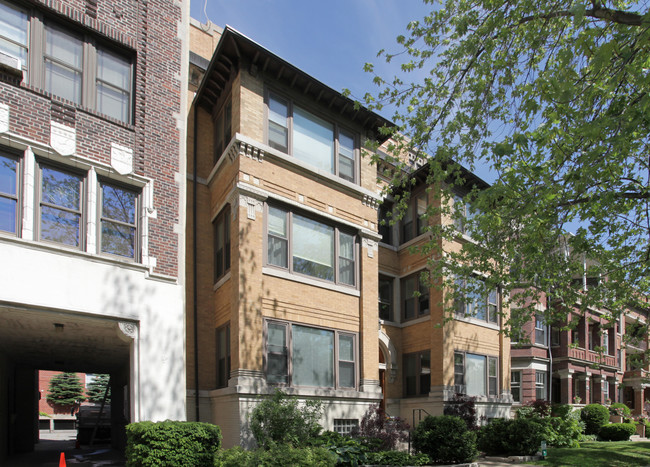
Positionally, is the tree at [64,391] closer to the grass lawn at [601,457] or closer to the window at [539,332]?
the window at [539,332]

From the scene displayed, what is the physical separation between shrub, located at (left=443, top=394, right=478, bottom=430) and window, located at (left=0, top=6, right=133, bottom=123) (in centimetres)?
1502

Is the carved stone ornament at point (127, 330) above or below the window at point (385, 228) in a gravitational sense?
below

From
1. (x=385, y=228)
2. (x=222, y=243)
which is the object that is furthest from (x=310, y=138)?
(x=385, y=228)

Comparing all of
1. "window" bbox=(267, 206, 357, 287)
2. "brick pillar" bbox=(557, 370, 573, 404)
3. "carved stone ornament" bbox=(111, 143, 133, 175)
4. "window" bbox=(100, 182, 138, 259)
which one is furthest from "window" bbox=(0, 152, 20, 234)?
"brick pillar" bbox=(557, 370, 573, 404)

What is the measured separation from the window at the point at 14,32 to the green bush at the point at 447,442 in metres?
13.6

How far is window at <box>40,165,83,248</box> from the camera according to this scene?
10.6 metres

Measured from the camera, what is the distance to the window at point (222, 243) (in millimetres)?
15977

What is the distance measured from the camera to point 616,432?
27266mm

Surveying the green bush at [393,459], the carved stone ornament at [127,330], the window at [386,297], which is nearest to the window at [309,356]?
the green bush at [393,459]

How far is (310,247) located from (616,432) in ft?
70.9

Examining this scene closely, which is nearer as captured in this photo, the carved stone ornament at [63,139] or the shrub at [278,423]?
the carved stone ornament at [63,139]

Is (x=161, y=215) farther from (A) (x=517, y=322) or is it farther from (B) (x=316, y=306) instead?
(A) (x=517, y=322)

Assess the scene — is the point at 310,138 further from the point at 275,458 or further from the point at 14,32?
the point at 275,458

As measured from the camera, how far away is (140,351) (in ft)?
37.0
